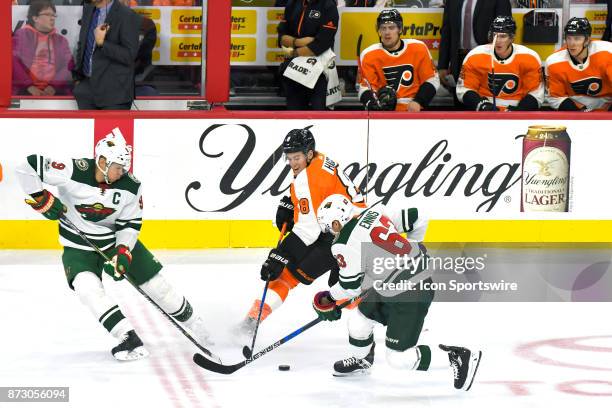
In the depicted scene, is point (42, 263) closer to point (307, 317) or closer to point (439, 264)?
point (307, 317)

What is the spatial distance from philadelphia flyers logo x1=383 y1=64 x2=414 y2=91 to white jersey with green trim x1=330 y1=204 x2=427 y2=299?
3232 millimetres

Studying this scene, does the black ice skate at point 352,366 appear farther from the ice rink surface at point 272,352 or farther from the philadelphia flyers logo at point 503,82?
the philadelphia flyers logo at point 503,82

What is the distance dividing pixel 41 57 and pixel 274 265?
10.0 ft

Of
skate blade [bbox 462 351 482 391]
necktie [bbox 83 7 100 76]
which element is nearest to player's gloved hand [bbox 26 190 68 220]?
skate blade [bbox 462 351 482 391]

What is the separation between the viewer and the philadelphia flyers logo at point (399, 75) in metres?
8.69

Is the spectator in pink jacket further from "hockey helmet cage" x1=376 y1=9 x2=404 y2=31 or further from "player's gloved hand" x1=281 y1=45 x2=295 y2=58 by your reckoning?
"hockey helmet cage" x1=376 y1=9 x2=404 y2=31

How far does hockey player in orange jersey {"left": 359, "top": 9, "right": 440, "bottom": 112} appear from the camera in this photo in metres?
8.59

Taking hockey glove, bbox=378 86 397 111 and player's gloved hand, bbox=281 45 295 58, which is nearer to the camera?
hockey glove, bbox=378 86 397 111

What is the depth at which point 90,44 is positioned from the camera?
27.6 feet

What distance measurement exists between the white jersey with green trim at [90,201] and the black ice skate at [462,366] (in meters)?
1.72

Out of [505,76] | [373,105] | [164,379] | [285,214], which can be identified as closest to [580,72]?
[505,76]

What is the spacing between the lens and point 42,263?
7.96m

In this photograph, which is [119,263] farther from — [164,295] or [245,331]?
[245,331]

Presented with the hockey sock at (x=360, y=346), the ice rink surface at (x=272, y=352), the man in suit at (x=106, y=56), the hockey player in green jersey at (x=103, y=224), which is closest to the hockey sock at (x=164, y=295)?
the hockey player in green jersey at (x=103, y=224)
